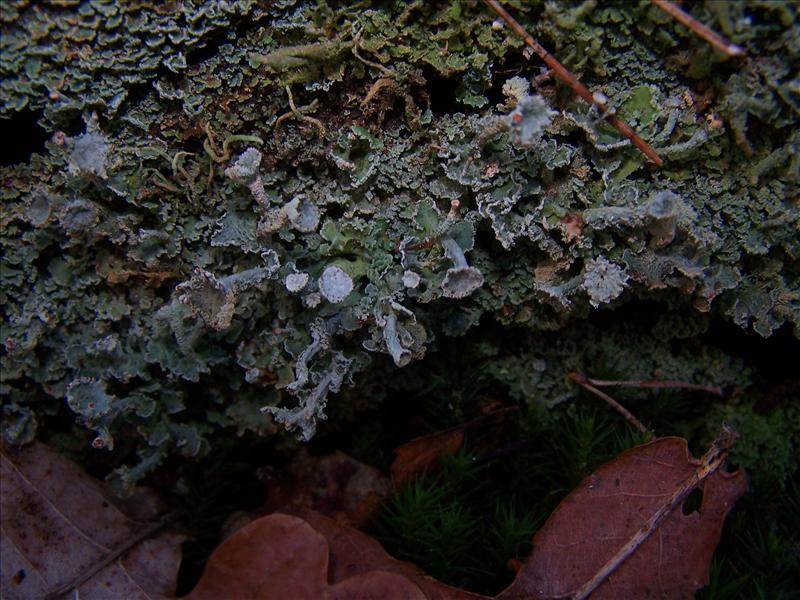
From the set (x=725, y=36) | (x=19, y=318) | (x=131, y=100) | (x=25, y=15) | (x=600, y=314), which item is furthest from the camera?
(x=600, y=314)

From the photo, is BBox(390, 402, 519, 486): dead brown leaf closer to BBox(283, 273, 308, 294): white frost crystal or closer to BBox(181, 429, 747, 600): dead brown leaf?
BBox(181, 429, 747, 600): dead brown leaf

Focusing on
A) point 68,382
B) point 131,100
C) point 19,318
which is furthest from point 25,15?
point 68,382

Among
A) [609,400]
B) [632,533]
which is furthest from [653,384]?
[632,533]

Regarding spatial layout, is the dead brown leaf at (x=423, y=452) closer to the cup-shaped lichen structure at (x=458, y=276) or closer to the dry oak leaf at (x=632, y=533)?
the dry oak leaf at (x=632, y=533)

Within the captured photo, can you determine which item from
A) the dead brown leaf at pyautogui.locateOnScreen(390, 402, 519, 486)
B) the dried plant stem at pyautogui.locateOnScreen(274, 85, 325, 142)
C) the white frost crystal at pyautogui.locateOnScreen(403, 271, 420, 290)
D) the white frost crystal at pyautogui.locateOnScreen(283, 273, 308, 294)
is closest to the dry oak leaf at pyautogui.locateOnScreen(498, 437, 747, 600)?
the dead brown leaf at pyautogui.locateOnScreen(390, 402, 519, 486)

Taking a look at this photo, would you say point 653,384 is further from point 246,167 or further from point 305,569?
point 246,167

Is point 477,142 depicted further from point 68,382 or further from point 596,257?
point 68,382
